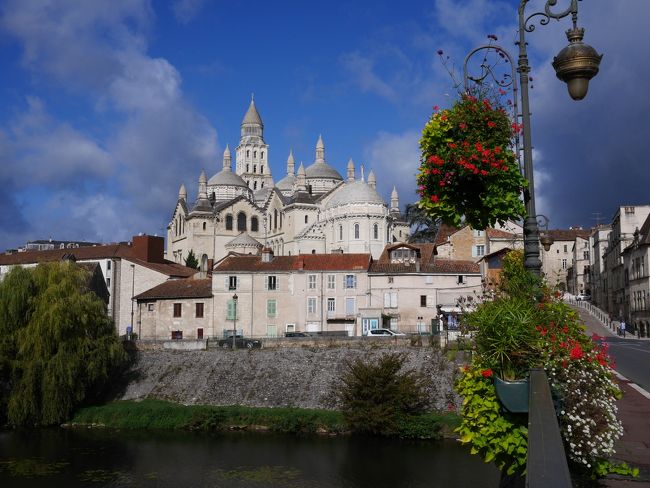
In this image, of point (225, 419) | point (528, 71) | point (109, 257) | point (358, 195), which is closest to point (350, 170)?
point (358, 195)

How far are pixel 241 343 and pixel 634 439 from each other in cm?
3594

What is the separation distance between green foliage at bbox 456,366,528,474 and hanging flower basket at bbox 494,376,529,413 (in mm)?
238

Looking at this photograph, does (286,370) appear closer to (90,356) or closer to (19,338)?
(90,356)

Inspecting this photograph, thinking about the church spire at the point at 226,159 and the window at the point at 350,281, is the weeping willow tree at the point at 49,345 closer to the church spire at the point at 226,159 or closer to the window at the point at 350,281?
the window at the point at 350,281

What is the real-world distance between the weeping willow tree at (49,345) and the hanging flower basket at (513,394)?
3469 centimetres

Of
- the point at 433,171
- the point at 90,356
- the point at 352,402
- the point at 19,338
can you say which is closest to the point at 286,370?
the point at 352,402

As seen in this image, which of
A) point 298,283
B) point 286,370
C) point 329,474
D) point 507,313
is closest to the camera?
point 507,313

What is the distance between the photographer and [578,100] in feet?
27.1

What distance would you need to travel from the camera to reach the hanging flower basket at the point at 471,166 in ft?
29.0

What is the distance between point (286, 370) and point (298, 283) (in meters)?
11.9

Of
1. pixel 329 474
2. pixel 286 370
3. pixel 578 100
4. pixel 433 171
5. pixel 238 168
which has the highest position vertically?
pixel 238 168

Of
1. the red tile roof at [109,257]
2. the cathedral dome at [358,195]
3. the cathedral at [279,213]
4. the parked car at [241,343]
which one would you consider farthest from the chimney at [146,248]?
the parked car at [241,343]

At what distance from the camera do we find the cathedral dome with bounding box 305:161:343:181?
121 metres

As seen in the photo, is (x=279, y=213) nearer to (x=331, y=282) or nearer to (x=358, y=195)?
(x=358, y=195)
